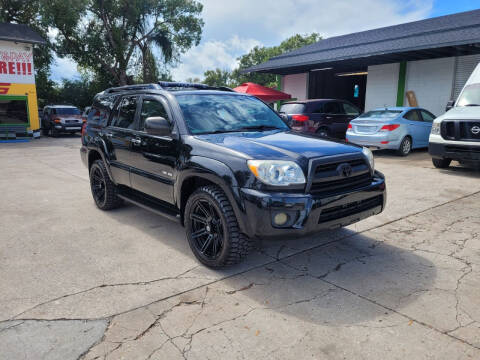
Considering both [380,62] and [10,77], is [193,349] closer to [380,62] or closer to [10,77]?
[380,62]

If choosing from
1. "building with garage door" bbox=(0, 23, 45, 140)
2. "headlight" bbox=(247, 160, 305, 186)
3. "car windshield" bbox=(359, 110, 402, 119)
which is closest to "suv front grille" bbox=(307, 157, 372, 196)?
"headlight" bbox=(247, 160, 305, 186)

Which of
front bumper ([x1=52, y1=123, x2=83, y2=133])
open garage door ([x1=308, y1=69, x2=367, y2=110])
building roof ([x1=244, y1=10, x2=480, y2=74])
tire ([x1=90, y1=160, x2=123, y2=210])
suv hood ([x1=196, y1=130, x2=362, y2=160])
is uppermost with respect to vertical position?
building roof ([x1=244, y1=10, x2=480, y2=74])

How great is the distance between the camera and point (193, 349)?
238 centimetres

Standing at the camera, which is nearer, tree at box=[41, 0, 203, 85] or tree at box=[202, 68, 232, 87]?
tree at box=[41, 0, 203, 85]

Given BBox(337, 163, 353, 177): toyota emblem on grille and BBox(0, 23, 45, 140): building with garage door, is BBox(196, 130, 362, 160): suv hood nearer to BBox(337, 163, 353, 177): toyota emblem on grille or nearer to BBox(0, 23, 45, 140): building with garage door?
BBox(337, 163, 353, 177): toyota emblem on grille

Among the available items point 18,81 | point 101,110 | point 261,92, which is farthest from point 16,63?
point 101,110

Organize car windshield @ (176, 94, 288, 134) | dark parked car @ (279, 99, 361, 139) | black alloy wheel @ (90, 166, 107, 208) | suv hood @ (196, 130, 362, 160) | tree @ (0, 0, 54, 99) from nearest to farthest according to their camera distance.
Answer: suv hood @ (196, 130, 362, 160), car windshield @ (176, 94, 288, 134), black alloy wheel @ (90, 166, 107, 208), dark parked car @ (279, 99, 361, 139), tree @ (0, 0, 54, 99)

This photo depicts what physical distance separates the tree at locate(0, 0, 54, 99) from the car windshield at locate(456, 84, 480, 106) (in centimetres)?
2485

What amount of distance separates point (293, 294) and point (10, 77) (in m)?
21.0

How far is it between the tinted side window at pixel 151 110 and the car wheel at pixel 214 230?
112 centimetres

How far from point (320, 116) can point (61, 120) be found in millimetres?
14190

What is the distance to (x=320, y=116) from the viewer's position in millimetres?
12352

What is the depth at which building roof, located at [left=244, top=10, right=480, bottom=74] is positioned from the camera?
13.2 meters

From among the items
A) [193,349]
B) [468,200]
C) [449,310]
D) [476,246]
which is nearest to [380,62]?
[468,200]
